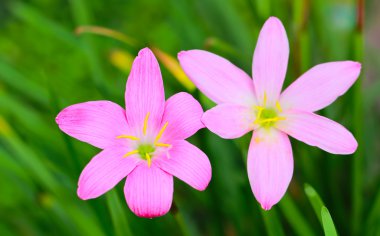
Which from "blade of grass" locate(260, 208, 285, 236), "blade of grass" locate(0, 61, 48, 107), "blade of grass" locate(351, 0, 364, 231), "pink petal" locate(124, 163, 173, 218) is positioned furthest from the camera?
"blade of grass" locate(0, 61, 48, 107)

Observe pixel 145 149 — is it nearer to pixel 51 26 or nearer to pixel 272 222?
pixel 272 222

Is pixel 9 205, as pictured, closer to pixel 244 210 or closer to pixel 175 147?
pixel 244 210

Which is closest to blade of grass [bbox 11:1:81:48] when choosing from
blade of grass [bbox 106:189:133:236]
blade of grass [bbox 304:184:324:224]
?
blade of grass [bbox 106:189:133:236]

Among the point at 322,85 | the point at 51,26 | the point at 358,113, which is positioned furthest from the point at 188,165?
the point at 51,26

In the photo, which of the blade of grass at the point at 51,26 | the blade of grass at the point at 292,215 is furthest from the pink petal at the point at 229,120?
the blade of grass at the point at 51,26

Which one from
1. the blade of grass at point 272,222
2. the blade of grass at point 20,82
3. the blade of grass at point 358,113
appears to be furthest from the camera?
the blade of grass at point 20,82

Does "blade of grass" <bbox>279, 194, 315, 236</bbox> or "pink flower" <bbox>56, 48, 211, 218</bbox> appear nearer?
"pink flower" <bbox>56, 48, 211, 218</bbox>

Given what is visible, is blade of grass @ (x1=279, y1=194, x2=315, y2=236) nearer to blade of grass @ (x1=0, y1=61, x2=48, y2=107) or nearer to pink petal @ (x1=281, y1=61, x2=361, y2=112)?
pink petal @ (x1=281, y1=61, x2=361, y2=112)

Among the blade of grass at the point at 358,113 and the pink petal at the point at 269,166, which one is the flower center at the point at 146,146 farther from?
the blade of grass at the point at 358,113

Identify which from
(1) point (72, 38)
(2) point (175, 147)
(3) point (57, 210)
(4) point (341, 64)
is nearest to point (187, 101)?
(2) point (175, 147)
